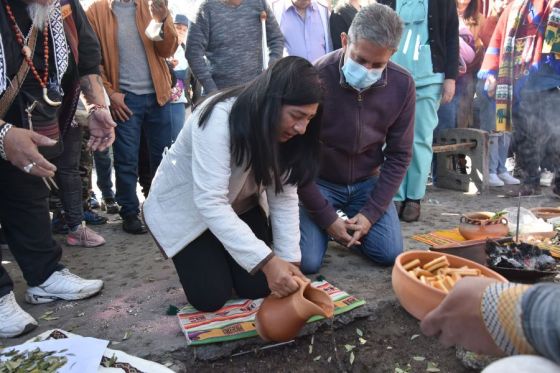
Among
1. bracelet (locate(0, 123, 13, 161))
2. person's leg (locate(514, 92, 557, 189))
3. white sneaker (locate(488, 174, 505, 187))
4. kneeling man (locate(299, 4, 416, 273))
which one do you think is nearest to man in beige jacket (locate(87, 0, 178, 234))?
kneeling man (locate(299, 4, 416, 273))

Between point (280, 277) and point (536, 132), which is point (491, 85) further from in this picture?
point (280, 277)

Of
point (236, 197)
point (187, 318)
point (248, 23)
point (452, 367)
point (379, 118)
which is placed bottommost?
point (452, 367)

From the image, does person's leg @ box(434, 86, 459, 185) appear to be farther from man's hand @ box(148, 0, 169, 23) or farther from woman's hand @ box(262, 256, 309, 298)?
woman's hand @ box(262, 256, 309, 298)

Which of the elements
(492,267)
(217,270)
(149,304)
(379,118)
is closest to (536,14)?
(379,118)

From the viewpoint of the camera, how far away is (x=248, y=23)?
3.97m

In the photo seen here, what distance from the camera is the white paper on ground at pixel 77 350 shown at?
1815 millimetres

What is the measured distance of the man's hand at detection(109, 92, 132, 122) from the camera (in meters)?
3.56

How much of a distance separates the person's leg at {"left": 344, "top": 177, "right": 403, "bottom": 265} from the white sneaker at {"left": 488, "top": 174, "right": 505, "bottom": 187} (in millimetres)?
2713

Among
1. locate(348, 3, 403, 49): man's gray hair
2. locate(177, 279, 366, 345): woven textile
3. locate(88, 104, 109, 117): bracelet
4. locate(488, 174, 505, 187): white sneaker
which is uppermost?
locate(348, 3, 403, 49): man's gray hair

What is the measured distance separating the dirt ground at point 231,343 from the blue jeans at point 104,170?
1.21 meters

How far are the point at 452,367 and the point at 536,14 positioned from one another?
3.84m

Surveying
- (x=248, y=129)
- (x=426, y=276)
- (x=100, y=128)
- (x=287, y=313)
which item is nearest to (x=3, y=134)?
(x=100, y=128)

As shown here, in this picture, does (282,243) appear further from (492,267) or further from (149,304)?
(492,267)

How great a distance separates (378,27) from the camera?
2623 mm
